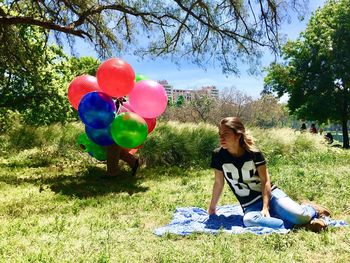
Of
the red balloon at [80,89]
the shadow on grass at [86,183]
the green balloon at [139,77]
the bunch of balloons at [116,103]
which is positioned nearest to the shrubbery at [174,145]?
the shadow on grass at [86,183]

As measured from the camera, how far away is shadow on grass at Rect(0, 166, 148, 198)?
23.9 feet

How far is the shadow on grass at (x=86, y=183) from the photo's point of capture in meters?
7.28

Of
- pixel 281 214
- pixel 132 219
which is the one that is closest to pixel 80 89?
pixel 132 219

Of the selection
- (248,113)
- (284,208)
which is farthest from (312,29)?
(284,208)

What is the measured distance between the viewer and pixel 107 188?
7.70 meters

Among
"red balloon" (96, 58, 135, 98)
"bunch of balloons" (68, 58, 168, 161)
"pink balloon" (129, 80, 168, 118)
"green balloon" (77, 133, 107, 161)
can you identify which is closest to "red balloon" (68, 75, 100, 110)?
"bunch of balloons" (68, 58, 168, 161)

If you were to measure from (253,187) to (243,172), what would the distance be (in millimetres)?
235

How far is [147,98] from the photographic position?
788 cm

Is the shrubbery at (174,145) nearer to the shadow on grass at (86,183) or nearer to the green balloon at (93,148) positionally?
the shadow on grass at (86,183)

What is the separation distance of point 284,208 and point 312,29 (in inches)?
1083

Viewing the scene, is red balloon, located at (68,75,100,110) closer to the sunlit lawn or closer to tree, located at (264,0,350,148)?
the sunlit lawn

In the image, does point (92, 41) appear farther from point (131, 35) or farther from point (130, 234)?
point (130, 234)

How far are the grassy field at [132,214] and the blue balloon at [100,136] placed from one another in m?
0.90

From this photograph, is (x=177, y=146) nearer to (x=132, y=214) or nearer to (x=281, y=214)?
(x=132, y=214)
